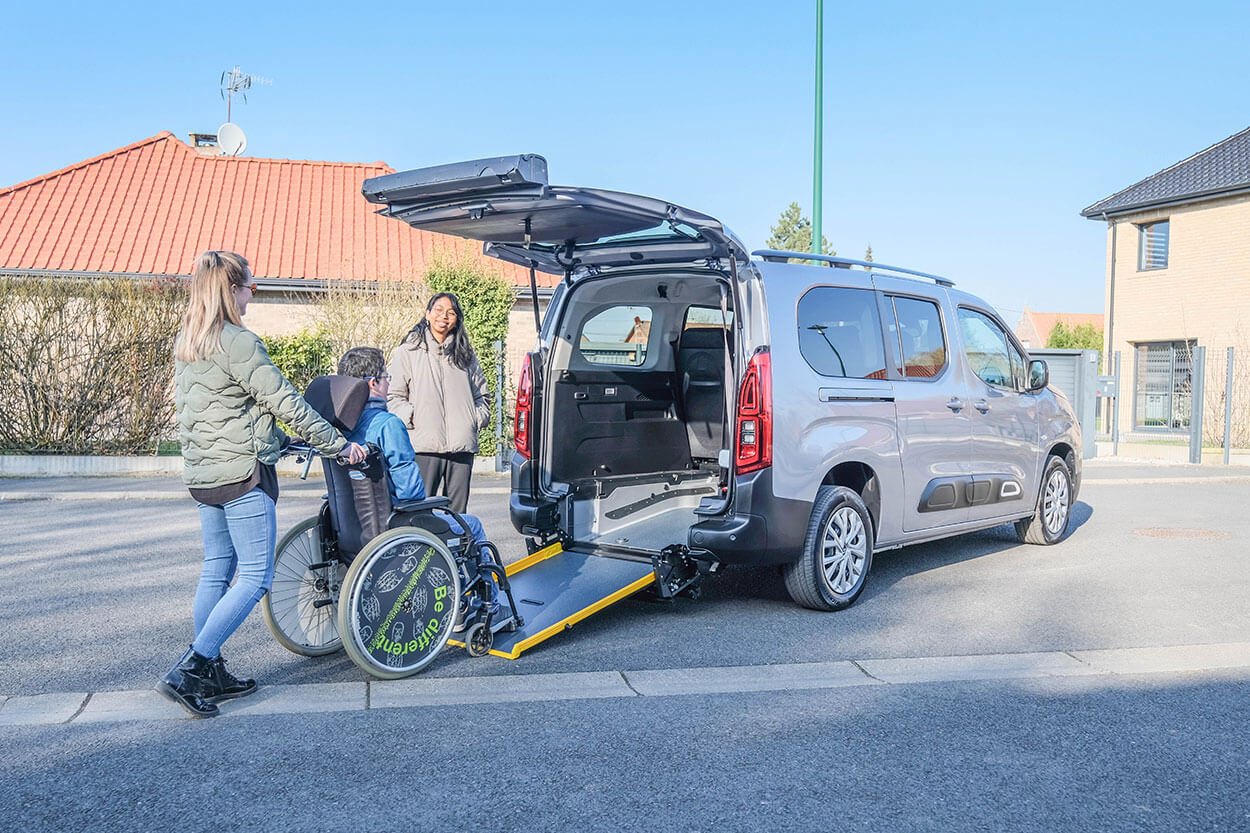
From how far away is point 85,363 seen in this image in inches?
524

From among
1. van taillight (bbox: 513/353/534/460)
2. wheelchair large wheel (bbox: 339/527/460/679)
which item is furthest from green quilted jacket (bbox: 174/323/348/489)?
van taillight (bbox: 513/353/534/460)

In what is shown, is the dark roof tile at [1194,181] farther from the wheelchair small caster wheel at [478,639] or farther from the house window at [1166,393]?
the wheelchair small caster wheel at [478,639]

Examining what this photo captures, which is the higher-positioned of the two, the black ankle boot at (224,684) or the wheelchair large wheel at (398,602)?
the wheelchair large wheel at (398,602)

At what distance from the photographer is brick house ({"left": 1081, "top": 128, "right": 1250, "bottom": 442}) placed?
2455 centimetres

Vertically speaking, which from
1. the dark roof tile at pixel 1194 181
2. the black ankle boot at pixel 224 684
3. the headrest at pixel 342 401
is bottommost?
the black ankle boot at pixel 224 684

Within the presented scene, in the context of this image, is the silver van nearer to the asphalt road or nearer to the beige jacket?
the beige jacket

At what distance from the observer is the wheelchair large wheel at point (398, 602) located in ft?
14.7

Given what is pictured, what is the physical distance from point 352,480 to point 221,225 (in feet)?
66.8

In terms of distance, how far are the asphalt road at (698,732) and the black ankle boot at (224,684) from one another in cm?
18

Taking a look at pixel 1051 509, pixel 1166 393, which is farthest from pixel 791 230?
pixel 1051 509

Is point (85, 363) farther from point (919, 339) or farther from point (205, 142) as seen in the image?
point (205, 142)

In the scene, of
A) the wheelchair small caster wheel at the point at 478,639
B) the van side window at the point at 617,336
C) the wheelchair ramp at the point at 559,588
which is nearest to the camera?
the wheelchair small caster wheel at the point at 478,639

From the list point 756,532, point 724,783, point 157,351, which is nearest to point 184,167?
point 157,351

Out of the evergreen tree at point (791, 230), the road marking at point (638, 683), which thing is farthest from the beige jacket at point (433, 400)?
the evergreen tree at point (791, 230)
